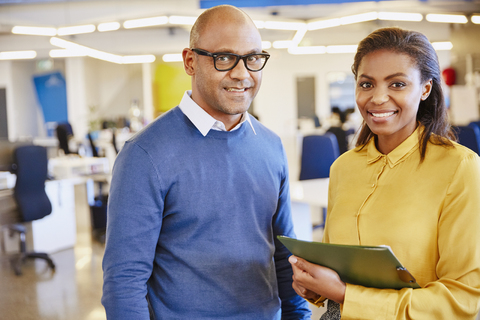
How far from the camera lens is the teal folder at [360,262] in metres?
1.03

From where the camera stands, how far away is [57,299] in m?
3.82

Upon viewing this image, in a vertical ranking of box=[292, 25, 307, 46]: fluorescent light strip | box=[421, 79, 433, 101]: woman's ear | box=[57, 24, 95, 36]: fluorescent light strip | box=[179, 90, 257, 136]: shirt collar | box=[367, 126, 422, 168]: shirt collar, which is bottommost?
box=[367, 126, 422, 168]: shirt collar

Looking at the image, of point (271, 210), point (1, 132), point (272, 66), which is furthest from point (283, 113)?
point (271, 210)

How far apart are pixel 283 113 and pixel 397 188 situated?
15.8m

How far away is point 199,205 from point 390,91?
2.12 feet

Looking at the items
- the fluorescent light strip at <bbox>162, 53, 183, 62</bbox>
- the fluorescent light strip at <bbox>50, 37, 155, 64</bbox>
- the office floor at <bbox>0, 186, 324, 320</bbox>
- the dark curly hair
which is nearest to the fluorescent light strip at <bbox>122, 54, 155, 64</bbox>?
the fluorescent light strip at <bbox>50, 37, 155, 64</bbox>

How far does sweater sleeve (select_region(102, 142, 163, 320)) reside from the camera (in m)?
1.21

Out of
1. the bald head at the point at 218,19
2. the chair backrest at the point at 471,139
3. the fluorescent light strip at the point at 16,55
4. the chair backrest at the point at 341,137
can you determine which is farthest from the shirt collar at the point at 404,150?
the fluorescent light strip at the point at 16,55

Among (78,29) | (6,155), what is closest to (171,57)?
(78,29)

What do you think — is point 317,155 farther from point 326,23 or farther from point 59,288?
point 326,23

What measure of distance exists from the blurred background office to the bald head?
0.55 metres

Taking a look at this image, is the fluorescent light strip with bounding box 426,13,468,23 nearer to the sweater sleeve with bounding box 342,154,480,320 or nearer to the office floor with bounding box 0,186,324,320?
the office floor with bounding box 0,186,324,320

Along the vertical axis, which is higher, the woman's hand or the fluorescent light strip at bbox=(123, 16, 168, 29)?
the fluorescent light strip at bbox=(123, 16, 168, 29)

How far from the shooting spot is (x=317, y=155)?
4734 mm
